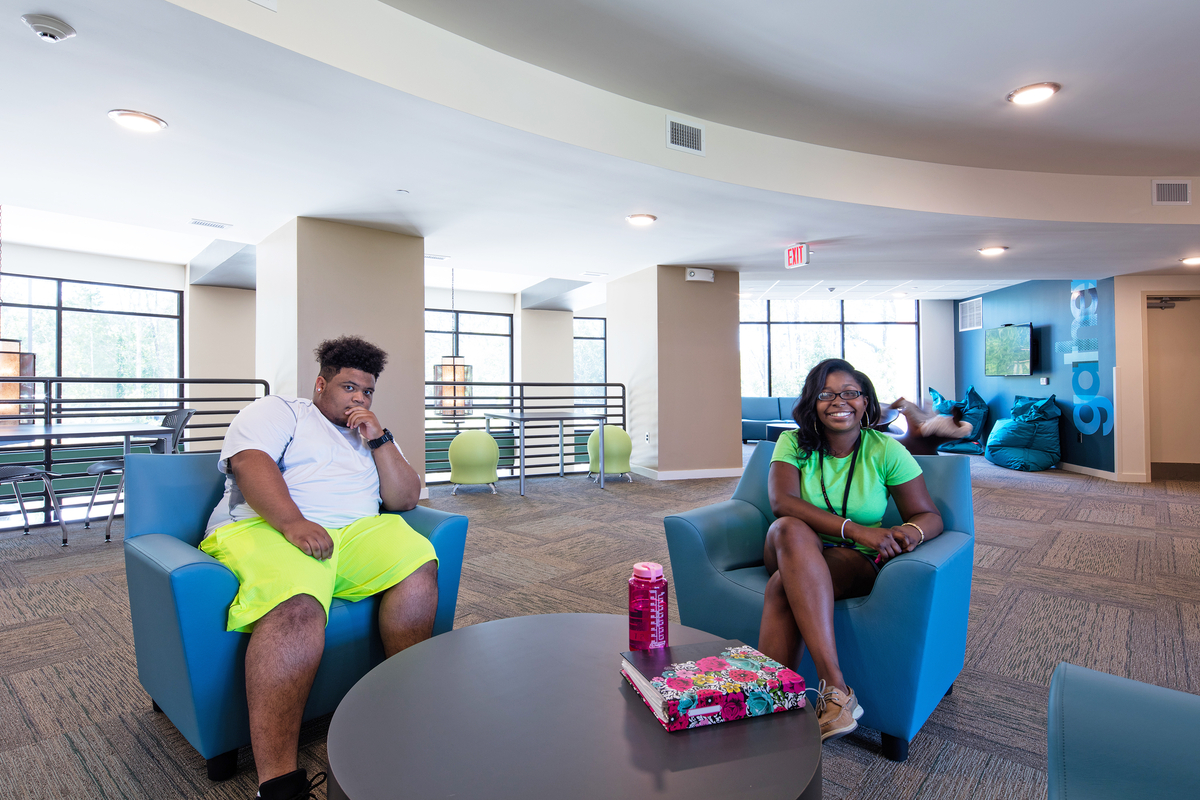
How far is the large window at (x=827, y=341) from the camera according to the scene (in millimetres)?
11109

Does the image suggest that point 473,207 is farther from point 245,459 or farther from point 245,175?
point 245,459

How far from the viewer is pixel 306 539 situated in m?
1.69

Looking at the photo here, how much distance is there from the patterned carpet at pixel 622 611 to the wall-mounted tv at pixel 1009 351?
336cm

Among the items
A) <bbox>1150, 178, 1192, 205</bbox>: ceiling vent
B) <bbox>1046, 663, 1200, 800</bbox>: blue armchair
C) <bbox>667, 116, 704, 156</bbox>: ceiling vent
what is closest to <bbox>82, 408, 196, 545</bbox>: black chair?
<bbox>667, 116, 704, 156</bbox>: ceiling vent

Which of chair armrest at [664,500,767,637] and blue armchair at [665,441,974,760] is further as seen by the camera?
chair armrest at [664,500,767,637]

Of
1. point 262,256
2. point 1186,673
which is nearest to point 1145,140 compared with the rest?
point 1186,673

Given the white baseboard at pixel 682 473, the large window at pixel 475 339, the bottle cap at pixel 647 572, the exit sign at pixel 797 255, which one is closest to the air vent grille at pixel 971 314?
the white baseboard at pixel 682 473

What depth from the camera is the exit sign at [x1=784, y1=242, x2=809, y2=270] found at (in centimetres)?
568

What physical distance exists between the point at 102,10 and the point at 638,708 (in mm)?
2882

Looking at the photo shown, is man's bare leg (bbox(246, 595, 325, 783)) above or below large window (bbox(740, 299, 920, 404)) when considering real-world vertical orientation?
Answer: below

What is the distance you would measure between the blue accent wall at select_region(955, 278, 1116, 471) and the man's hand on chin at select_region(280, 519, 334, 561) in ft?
27.8

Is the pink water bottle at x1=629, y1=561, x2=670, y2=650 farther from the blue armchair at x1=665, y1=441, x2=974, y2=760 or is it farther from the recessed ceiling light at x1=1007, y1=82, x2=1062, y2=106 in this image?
the recessed ceiling light at x1=1007, y1=82, x2=1062, y2=106

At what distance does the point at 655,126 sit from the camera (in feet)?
12.2

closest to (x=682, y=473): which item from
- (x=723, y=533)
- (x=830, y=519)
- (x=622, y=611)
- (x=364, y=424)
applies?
(x=622, y=611)
